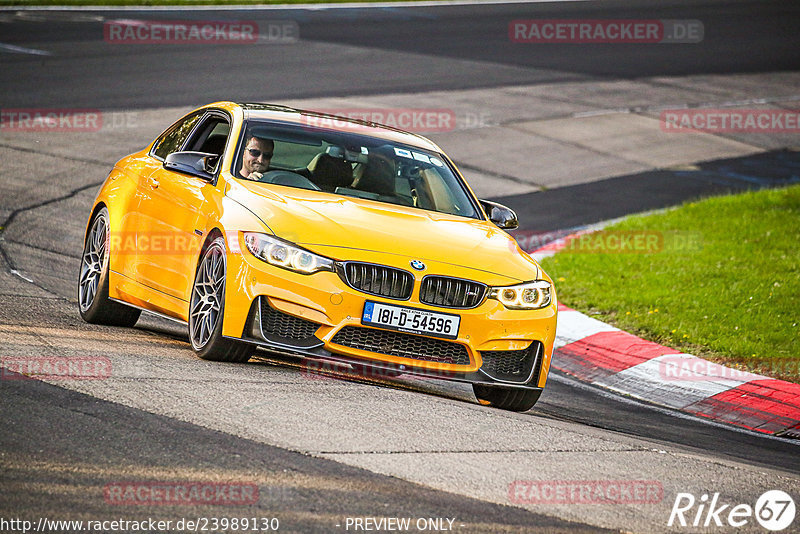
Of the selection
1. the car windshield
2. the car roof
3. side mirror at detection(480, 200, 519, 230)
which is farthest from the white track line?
side mirror at detection(480, 200, 519, 230)

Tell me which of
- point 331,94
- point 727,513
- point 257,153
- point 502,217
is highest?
point 257,153

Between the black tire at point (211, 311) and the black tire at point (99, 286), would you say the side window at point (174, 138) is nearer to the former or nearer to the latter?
the black tire at point (99, 286)

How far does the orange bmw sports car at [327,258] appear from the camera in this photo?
22.7 feet

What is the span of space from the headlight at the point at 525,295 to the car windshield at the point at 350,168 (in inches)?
45.3

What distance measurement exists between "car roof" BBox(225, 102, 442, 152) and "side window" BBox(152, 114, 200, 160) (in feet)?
1.67

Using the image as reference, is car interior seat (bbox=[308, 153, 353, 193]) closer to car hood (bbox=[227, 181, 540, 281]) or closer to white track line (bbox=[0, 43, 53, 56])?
car hood (bbox=[227, 181, 540, 281])

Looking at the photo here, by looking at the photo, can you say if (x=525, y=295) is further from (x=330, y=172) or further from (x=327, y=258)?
(x=330, y=172)

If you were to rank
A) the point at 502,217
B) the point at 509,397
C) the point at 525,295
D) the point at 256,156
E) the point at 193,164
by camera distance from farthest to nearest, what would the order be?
the point at 502,217 < the point at 256,156 < the point at 193,164 < the point at 509,397 < the point at 525,295

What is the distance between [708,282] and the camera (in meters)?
12.4

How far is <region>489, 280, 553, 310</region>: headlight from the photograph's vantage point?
7.23m

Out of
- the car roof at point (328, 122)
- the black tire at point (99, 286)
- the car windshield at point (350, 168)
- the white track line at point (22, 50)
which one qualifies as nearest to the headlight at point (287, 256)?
the car windshield at point (350, 168)

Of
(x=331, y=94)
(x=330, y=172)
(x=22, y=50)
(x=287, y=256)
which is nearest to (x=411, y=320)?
(x=287, y=256)

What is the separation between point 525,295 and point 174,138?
11.1 ft

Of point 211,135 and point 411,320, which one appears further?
point 211,135
